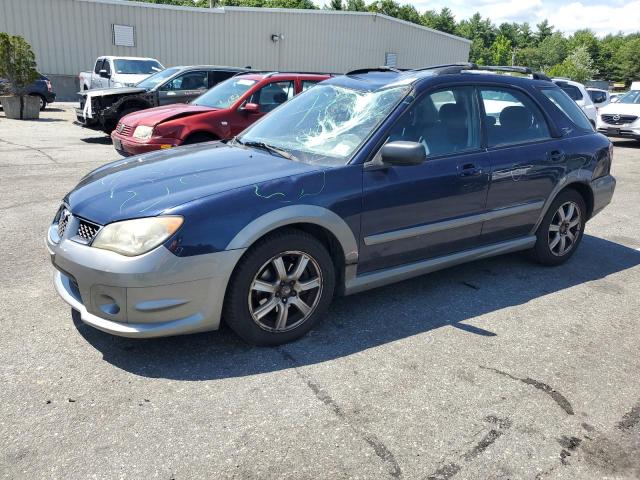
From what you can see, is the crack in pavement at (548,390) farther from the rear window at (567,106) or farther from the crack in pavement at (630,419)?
the rear window at (567,106)

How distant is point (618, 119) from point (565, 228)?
1229 centimetres

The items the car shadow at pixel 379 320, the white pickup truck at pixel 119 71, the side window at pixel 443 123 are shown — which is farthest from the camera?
the white pickup truck at pixel 119 71

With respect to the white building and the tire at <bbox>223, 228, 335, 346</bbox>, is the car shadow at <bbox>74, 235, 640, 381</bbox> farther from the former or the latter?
the white building

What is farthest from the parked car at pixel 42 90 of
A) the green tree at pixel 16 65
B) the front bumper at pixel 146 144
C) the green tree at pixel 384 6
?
the green tree at pixel 384 6

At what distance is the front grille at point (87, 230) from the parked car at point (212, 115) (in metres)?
4.61

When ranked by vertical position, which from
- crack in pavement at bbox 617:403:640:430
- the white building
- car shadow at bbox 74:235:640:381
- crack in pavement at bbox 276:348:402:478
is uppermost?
the white building

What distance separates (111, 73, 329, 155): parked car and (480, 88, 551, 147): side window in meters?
4.29

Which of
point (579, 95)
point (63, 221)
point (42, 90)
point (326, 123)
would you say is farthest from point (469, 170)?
point (42, 90)

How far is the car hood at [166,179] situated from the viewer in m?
3.14

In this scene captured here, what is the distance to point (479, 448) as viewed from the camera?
264 cm

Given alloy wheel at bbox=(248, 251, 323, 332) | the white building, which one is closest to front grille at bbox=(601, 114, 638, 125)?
alloy wheel at bbox=(248, 251, 323, 332)

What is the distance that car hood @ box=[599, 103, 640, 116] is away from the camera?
1515cm

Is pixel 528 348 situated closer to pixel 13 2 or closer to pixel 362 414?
pixel 362 414

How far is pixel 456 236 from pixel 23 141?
10473mm
